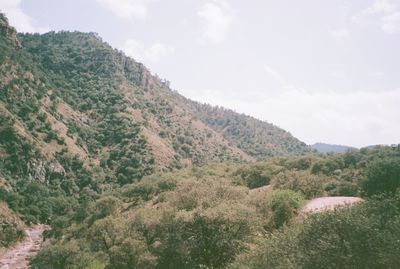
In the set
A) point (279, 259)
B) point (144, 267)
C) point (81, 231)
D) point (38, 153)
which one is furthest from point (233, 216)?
point (38, 153)

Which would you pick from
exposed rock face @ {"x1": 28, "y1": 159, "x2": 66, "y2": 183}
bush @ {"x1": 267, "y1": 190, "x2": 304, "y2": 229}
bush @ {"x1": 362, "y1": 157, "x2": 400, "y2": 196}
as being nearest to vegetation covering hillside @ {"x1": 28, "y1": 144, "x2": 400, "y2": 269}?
bush @ {"x1": 362, "y1": 157, "x2": 400, "y2": 196}

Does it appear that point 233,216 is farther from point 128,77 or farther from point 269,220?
point 128,77

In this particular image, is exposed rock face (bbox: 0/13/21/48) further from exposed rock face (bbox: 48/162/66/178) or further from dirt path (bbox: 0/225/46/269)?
dirt path (bbox: 0/225/46/269)

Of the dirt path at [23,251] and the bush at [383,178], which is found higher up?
the bush at [383,178]

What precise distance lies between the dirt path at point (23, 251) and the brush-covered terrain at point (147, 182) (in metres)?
2.08

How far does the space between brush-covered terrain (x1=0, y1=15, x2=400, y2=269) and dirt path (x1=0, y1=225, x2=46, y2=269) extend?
2.08 metres

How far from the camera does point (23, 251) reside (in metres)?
74.9

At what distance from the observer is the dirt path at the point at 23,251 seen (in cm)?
6656

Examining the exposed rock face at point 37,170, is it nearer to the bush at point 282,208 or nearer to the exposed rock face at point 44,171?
the exposed rock face at point 44,171

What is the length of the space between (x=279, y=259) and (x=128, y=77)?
165 m

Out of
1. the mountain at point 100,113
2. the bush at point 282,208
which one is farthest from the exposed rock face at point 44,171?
the bush at point 282,208

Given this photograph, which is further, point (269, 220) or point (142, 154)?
point (142, 154)

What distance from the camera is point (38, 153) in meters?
106

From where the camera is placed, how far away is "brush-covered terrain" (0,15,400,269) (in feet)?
97.3
